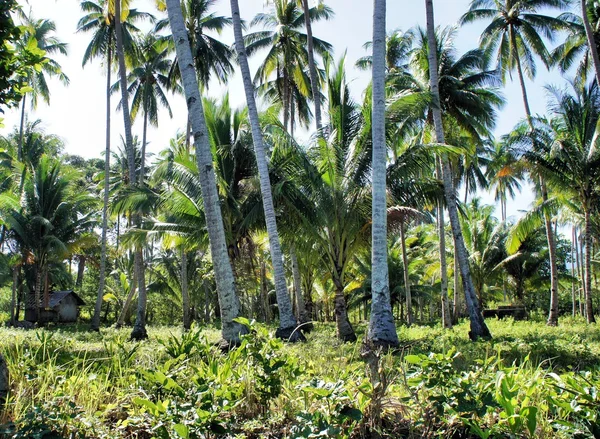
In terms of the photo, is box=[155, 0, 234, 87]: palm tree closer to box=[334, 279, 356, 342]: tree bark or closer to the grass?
box=[334, 279, 356, 342]: tree bark

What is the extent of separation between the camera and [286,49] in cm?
2109

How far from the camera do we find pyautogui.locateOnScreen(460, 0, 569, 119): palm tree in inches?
818

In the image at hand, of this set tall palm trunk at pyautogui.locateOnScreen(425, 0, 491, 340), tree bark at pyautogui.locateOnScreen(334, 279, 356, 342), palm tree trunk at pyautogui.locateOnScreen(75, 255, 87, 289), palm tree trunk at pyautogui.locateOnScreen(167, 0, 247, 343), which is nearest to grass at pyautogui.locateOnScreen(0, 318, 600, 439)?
palm tree trunk at pyautogui.locateOnScreen(167, 0, 247, 343)

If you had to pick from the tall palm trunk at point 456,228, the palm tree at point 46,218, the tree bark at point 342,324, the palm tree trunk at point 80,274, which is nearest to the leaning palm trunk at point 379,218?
the tall palm trunk at point 456,228

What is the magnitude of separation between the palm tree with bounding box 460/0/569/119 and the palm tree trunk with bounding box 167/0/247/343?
57.0 ft

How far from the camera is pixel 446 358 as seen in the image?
3035 mm

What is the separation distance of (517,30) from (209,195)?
19.9 meters

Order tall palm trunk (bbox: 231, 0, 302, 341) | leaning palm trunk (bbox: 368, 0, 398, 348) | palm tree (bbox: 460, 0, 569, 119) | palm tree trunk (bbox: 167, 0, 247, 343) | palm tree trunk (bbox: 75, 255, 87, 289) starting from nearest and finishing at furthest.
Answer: palm tree trunk (bbox: 167, 0, 247, 343) → leaning palm trunk (bbox: 368, 0, 398, 348) → tall palm trunk (bbox: 231, 0, 302, 341) → palm tree (bbox: 460, 0, 569, 119) → palm tree trunk (bbox: 75, 255, 87, 289)

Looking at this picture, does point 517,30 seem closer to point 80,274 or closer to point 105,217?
point 105,217

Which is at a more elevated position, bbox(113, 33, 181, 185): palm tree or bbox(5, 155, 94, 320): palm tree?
bbox(113, 33, 181, 185): palm tree

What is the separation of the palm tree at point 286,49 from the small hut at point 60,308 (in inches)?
690

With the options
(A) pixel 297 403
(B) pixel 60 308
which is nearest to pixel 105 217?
(B) pixel 60 308

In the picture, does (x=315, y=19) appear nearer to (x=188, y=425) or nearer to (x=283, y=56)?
(x=283, y=56)

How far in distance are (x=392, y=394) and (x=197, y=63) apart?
22.1 metres
